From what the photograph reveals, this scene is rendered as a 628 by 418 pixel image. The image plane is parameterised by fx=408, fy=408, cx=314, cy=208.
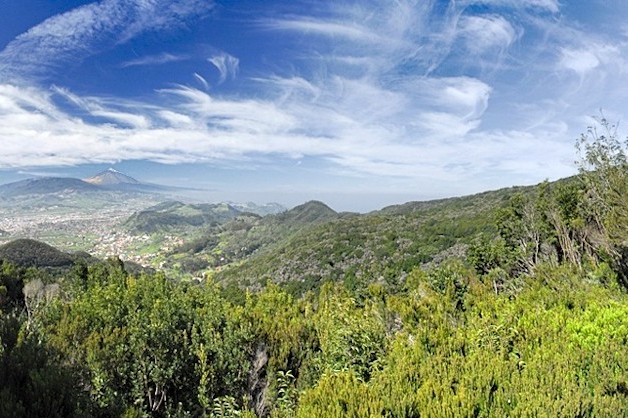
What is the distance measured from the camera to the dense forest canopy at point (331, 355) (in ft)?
Answer: 17.3

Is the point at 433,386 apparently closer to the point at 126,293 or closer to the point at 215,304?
the point at 215,304

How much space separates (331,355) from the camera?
9.27 m

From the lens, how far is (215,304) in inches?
449

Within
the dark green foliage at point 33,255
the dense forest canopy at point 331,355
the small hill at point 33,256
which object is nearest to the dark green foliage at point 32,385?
the dense forest canopy at point 331,355

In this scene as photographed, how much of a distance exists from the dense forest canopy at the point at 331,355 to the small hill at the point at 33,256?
10429 centimetres

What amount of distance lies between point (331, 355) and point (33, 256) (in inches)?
4968

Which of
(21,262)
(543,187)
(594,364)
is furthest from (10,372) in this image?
(21,262)

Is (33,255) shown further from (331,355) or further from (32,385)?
(32,385)

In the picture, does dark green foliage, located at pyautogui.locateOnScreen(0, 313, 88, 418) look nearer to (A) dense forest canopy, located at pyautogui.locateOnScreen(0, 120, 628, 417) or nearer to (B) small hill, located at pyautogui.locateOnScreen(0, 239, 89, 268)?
(A) dense forest canopy, located at pyautogui.locateOnScreen(0, 120, 628, 417)

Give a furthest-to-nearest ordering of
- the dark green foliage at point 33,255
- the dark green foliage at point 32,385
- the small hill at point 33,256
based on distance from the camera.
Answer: the dark green foliage at point 33,255 → the small hill at point 33,256 → the dark green foliage at point 32,385

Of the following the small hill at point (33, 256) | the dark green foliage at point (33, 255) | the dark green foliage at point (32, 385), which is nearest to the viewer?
the dark green foliage at point (32, 385)

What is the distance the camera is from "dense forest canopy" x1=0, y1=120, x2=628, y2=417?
5.29 m

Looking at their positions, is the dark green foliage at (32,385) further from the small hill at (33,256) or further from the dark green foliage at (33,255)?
the dark green foliage at (33,255)

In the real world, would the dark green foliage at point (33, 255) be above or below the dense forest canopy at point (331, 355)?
below
